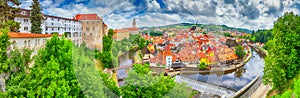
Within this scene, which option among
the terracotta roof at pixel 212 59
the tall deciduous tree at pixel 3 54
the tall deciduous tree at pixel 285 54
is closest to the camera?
the terracotta roof at pixel 212 59

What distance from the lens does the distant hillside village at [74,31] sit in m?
3.02

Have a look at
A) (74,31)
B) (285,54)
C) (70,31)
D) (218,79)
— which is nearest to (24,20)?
(70,31)

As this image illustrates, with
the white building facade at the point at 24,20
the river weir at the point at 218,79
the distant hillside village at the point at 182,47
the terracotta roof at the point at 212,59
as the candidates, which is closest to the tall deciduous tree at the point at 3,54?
the river weir at the point at 218,79

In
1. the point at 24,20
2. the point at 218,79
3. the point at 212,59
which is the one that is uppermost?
the point at 24,20

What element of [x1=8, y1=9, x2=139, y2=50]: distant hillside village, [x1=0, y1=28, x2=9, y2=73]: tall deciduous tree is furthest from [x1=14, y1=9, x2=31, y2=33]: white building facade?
[x1=0, y1=28, x2=9, y2=73]: tall deciduous tree

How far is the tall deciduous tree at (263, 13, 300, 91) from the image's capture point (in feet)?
21.6

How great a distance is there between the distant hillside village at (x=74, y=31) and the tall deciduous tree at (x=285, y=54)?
5.12 meters

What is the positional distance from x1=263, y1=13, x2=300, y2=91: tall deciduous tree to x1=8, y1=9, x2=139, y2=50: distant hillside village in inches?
201

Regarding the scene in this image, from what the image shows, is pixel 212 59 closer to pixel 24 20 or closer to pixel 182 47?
pixel 182 47

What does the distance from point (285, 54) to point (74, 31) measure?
6.06 metres

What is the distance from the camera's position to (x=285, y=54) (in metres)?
6.75

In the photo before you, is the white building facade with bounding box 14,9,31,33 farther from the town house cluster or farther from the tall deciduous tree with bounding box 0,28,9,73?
the tall deciduous tree with bounding box 0,28,9,73

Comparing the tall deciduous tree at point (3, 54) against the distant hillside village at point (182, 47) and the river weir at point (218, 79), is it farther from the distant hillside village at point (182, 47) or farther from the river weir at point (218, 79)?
the distant hillside village at point (182, 47)

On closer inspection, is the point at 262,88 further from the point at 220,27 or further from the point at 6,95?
the point at 6,95
